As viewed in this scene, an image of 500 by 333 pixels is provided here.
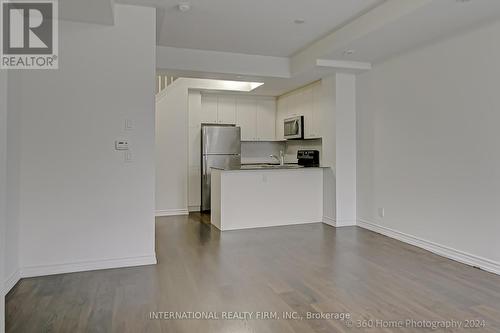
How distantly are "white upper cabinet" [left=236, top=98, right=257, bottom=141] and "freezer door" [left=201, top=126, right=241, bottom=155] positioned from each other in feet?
1.51

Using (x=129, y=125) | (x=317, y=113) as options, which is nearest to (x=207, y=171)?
(x=317, y=113)

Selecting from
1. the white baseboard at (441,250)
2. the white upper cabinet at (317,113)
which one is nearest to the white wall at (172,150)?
the white upper cabinet at (317,113)

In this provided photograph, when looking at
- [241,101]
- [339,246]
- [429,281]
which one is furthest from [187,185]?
[429,281]

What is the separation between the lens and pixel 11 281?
108 inches

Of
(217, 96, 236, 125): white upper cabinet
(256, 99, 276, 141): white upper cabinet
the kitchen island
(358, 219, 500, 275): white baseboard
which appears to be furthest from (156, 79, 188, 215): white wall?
(358, 219, 500, 275): white baseboard

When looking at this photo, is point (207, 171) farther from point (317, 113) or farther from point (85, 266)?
point (85, 266)

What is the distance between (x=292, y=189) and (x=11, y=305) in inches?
146

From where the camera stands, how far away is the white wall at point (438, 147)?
3.18 m

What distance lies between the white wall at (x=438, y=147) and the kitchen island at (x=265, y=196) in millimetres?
805

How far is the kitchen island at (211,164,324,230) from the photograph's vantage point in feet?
15.9

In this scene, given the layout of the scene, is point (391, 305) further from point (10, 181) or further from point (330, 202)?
point (10, 181)

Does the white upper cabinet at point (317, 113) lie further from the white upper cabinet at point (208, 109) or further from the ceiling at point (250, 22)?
the white upper cabinet at point (208, 109)

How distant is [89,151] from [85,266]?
1.10 meters

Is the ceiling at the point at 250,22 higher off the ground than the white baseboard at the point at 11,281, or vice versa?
the ceiling at the point at 250,22
